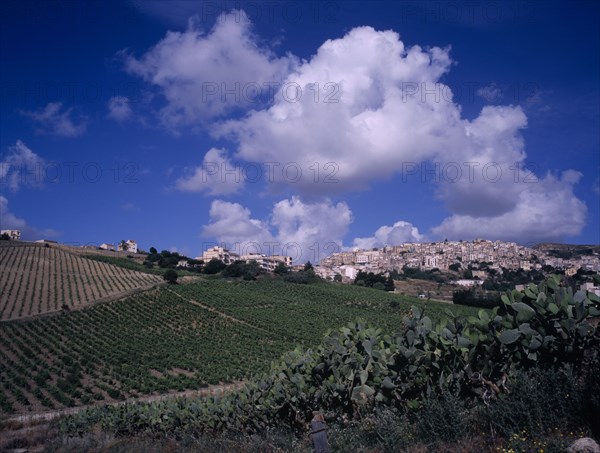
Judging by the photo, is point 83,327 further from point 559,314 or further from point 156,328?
point 559,314

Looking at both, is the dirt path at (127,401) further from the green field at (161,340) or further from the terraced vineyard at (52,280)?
the terraced vineyard at (52,280)

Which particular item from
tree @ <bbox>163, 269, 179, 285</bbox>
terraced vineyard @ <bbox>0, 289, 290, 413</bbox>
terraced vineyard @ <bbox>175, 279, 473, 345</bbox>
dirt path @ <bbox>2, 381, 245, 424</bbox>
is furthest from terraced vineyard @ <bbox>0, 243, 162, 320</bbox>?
dirt path @ <bbox>2, 381, 245, 424</bbox>

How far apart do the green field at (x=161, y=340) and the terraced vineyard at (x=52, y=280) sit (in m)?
4.62

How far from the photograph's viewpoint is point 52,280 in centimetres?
7575

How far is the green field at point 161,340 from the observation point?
3244cm

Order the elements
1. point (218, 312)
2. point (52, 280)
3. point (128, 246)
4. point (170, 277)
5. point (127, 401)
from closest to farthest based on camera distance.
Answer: point (127, 401) → point (218, 312) → point (52, 280) → point (170, 277) → point (128, 246)

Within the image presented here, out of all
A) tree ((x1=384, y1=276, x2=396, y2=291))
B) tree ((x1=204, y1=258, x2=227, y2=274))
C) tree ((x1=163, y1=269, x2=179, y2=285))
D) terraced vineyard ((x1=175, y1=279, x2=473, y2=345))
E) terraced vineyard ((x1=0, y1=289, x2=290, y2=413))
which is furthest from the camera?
tree ((x1=204, y1=258, x2=227, y2=274))

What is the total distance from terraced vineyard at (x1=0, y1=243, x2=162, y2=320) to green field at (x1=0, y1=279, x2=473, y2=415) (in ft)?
15.1

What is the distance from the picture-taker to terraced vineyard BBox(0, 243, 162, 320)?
201ft

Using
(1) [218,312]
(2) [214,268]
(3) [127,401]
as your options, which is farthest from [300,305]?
(2) [214,268]

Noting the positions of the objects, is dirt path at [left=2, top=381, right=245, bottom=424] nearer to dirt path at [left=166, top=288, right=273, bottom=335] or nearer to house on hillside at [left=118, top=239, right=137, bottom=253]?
dirt path at [left=166, top=288, right=273, bottom=335]

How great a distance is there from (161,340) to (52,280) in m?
37.8

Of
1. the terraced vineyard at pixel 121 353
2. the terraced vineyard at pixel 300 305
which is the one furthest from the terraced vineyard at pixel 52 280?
the terraced vineyard at pixel 300 305

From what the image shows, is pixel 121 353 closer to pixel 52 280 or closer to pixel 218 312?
pixel 218 312
